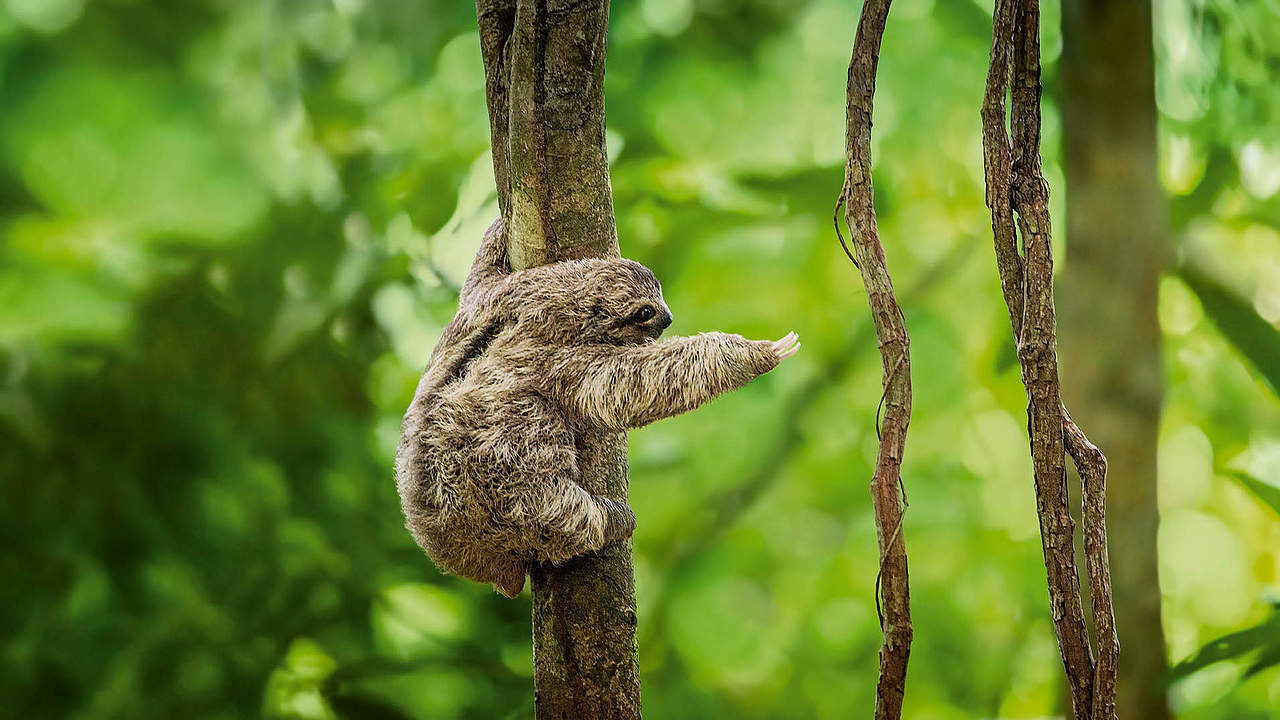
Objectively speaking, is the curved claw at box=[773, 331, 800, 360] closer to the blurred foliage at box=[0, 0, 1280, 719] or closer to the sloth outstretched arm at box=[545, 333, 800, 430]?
the sloth outstretched arm at box=[545, 333, 800, 430]

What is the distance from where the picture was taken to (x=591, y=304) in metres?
0.67

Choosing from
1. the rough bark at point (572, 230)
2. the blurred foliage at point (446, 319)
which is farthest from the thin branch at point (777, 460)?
the rough bark at point (572, 230)

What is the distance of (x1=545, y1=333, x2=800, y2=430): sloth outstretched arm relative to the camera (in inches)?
25.1

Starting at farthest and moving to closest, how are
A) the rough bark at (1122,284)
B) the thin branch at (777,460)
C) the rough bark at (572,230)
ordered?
the thin branch at (777,460) → the rough bark at (1122,284) → the rough bark at (572,230)

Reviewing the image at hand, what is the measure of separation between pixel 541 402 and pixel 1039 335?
341 mm

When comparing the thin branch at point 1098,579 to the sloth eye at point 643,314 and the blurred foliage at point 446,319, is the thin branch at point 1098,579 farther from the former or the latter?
the blurred foliage at point 446,319

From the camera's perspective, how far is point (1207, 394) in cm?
141

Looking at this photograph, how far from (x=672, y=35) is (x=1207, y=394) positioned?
102 centimetres

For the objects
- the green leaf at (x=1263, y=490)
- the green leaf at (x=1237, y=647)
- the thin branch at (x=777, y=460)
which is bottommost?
the green leaf at (x=1237, y=647)

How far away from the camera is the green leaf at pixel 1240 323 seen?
139 cm

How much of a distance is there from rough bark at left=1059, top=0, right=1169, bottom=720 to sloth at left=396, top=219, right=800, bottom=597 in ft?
2.92

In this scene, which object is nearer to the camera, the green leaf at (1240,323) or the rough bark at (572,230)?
the rough bark at (572,230)

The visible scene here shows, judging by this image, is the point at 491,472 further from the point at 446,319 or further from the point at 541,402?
the point at 446,319

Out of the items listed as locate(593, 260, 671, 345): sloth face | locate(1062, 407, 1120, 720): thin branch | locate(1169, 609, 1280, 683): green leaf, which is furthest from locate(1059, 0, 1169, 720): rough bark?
locate(593, 260, 671, 345): sloth face
